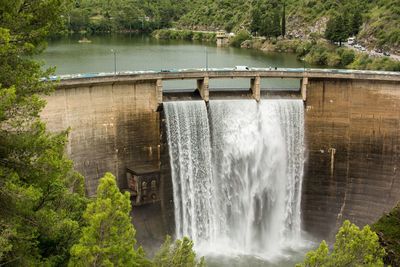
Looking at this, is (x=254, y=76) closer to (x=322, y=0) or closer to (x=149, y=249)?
(x=149, y=249)

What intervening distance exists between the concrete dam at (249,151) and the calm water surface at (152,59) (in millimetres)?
10205

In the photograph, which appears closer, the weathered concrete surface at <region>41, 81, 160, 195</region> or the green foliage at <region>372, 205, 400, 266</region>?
the green foliage at <region>372, 205, 400, 266</region>

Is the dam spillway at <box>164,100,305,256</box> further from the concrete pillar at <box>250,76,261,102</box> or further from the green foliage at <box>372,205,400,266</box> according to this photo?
the green foliage at <box>372,205,400,266</box>

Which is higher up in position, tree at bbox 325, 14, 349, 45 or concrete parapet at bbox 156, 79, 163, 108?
tree at bbox 325, 14, 349, 45

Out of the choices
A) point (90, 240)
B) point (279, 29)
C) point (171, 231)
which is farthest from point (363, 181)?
point (279, 29)

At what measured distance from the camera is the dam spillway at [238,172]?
91.8 ft

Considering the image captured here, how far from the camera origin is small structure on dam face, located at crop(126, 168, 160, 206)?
88.3ft

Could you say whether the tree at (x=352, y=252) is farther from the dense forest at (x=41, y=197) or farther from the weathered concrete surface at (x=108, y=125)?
the weathered concrete surface at (x=108, y=125)

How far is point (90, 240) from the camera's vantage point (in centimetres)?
1111

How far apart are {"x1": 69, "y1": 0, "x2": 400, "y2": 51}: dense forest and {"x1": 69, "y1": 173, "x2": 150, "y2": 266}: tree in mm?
52055

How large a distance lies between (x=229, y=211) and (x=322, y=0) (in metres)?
60.2

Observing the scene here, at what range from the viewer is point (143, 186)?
27.1 m

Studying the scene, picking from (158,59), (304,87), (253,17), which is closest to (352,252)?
(304,87)

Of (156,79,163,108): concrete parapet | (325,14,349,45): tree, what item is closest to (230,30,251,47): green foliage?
(325,14,349,45): tree
